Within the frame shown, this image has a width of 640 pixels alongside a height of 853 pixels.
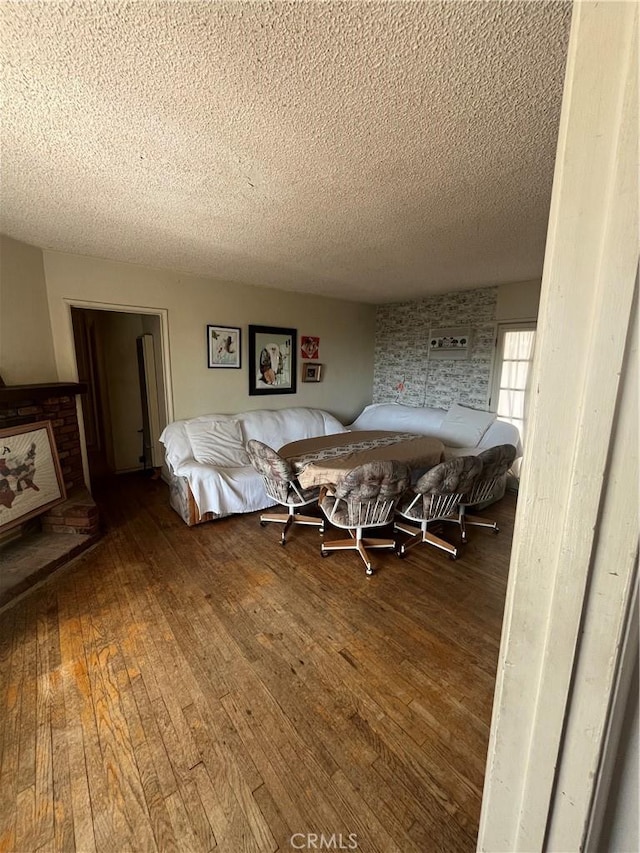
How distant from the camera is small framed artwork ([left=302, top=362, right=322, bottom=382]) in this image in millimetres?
4661

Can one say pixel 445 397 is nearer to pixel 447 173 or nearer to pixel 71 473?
pixel 447 173

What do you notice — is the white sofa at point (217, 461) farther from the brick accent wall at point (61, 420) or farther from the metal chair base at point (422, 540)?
the metal chair base at point (422, 540)

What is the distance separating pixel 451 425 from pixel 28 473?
406 centimetres

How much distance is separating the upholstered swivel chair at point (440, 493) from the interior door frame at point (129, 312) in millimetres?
2608

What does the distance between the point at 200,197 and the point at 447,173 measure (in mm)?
1275

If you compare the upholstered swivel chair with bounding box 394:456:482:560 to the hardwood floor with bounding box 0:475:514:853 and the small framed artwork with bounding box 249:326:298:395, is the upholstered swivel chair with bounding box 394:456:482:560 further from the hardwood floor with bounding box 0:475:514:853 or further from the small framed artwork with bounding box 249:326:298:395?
the small framed artwork with bounding box 249:326:298:395

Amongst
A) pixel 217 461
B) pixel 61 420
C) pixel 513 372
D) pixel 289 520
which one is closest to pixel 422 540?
pixel 289 520

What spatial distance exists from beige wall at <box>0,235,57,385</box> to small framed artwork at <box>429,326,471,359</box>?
422 centimetres

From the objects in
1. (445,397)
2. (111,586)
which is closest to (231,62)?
(111,586)

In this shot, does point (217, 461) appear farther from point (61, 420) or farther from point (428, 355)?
point (428, 355)

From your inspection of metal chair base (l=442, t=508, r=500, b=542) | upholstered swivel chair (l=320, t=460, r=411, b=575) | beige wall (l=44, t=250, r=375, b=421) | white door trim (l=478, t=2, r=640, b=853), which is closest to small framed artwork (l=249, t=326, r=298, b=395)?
beige wall (l=44, t=250, r=375, b=421)

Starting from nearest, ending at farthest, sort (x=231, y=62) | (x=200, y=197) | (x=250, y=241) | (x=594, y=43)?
(x=594, y=43) → (x=231, y=62) → (x=200, y=197) → (x=250, y=241)

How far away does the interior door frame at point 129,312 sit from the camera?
120 inches

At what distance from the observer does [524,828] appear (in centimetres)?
57
